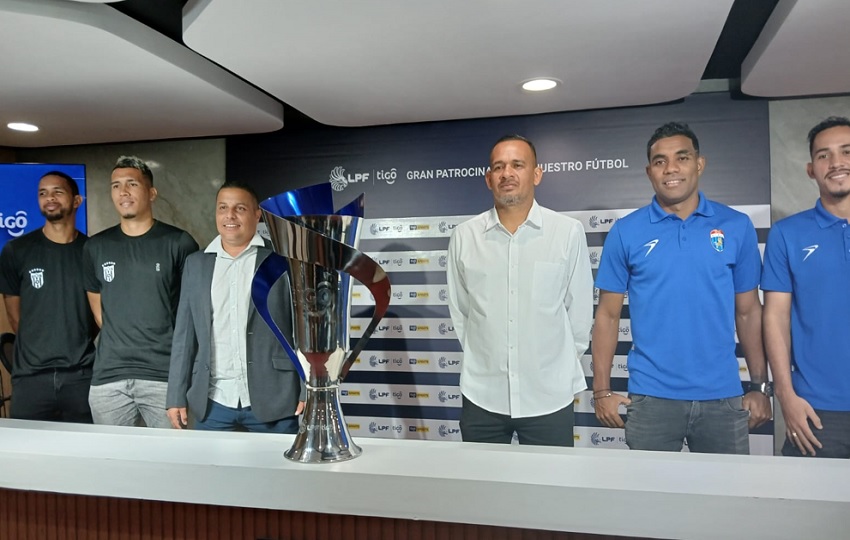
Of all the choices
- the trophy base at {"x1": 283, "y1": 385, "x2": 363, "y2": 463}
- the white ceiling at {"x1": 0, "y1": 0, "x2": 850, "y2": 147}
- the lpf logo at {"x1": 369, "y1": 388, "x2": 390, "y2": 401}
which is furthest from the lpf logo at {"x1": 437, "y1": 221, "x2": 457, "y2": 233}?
the trophy base at {"x1": 283, "y1": 385, "x2": 363, "y2": 463}

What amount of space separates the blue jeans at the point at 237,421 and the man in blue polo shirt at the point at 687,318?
1.70 meters

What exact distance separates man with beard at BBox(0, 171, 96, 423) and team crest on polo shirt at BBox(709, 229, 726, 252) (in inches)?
150

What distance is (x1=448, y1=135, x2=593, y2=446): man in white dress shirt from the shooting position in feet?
9.48

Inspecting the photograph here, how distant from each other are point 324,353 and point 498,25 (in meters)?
1.57

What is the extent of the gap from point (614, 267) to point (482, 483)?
7.42 feet

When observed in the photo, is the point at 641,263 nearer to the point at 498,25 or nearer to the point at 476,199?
the point at 476,199

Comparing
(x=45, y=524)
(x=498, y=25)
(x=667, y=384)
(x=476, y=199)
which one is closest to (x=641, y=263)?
(x=667, y=384)

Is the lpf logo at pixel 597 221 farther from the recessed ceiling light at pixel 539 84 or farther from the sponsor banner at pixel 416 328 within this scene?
the sponsor banner at pixel 416 328

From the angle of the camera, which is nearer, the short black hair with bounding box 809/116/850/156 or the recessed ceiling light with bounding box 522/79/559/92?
the recessed ceiling light with bounding box 522/79/559/92

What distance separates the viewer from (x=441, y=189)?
388cm

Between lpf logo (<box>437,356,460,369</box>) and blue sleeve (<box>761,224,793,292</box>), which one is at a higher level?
blue sleeve (<box>761,224,793,292</box>)

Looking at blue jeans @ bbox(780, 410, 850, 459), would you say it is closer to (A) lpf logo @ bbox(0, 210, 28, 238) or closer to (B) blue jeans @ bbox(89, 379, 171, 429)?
(B) blue jeans @ bbox(89, 379, 171, 429)

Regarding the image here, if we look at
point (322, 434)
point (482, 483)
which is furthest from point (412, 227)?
point (482, 483)

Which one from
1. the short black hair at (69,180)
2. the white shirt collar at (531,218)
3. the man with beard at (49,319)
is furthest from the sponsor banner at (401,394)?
the short black hair at (69,180)
